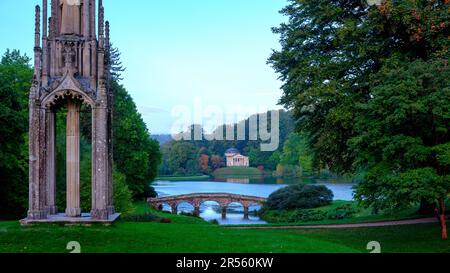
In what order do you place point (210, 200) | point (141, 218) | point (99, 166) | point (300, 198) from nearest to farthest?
point (99, 166) < point (141, 218) < point (300, 198) < point (210, 200)

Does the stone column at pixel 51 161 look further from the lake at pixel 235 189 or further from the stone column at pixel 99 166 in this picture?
the lake at pixel 235 189

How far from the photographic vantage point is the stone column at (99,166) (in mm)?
16680

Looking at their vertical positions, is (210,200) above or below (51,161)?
below

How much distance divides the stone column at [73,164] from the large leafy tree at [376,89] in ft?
33.7

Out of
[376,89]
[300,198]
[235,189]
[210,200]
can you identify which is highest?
[376,89]

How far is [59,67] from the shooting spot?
57.2 ft

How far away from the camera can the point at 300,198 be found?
165 feet

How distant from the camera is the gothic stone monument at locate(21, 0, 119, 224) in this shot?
16.6 m

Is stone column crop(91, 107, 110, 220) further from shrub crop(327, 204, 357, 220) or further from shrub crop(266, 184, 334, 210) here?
shrub crop(266, 184, 334, 210)

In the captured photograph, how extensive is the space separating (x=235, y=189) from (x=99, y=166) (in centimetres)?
7343

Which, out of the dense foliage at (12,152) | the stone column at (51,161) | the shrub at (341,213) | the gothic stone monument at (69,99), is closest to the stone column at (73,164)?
the gothic stone monument at (69,99)

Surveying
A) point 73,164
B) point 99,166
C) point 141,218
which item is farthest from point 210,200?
point 99,166

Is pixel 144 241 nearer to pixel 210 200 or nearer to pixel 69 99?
pixel 69 99
